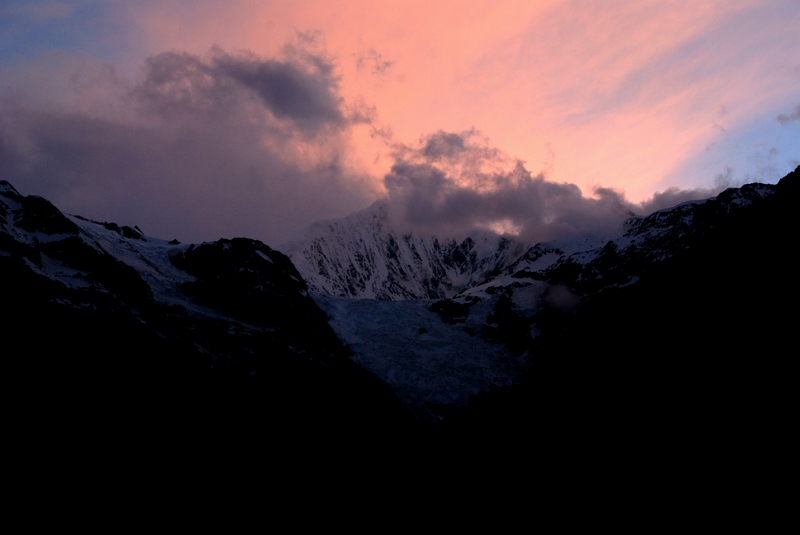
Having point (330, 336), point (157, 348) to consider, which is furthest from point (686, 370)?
point (157, 348)

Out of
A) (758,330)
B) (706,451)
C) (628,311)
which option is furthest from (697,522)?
(628,311)

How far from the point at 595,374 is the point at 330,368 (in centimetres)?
3598

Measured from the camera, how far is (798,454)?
4316 centimetres

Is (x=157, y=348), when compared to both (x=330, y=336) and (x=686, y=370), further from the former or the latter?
(x=686, y=370)

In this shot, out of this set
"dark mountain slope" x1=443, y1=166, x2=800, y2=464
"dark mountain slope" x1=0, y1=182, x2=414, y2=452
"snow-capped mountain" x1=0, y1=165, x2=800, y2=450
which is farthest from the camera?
"snow-capped mountain" x1=0, y1=165, x2=800, y2=450

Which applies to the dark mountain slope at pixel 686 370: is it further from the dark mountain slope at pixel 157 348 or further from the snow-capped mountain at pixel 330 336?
the dark mountain slope at pixel 157 348

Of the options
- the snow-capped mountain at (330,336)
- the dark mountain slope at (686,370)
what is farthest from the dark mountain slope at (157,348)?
the dark mountain slope at (686,370)

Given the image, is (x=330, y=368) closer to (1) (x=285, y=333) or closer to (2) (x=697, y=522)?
(1) (x=285, y=333)

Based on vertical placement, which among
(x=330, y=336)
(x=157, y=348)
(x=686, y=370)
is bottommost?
(x=686, y=370)

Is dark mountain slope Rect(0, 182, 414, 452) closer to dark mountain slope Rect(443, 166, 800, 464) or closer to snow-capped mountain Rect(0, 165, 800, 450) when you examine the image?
snow-capped mountain Rect(0, 165, 800, 450)

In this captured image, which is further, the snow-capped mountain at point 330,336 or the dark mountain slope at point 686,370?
the snow-capped mountain at point 330,336

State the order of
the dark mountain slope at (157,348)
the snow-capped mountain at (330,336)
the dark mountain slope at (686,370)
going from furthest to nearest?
the snow-capped mountain at (330,336) < the dark mountain slope at (686,370) < the dark mountain slope at (157,348)

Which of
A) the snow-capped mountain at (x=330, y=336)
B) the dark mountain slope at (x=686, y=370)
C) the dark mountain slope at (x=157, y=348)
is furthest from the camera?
the snow-capped mountain at (x=330, y=336)

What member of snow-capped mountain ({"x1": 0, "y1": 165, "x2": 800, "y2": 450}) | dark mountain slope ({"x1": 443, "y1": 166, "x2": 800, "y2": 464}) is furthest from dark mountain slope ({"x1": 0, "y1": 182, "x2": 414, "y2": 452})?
dark mountain slope ({"x1": 443, "y1": 166, "x2": 800, "y2": 464})
